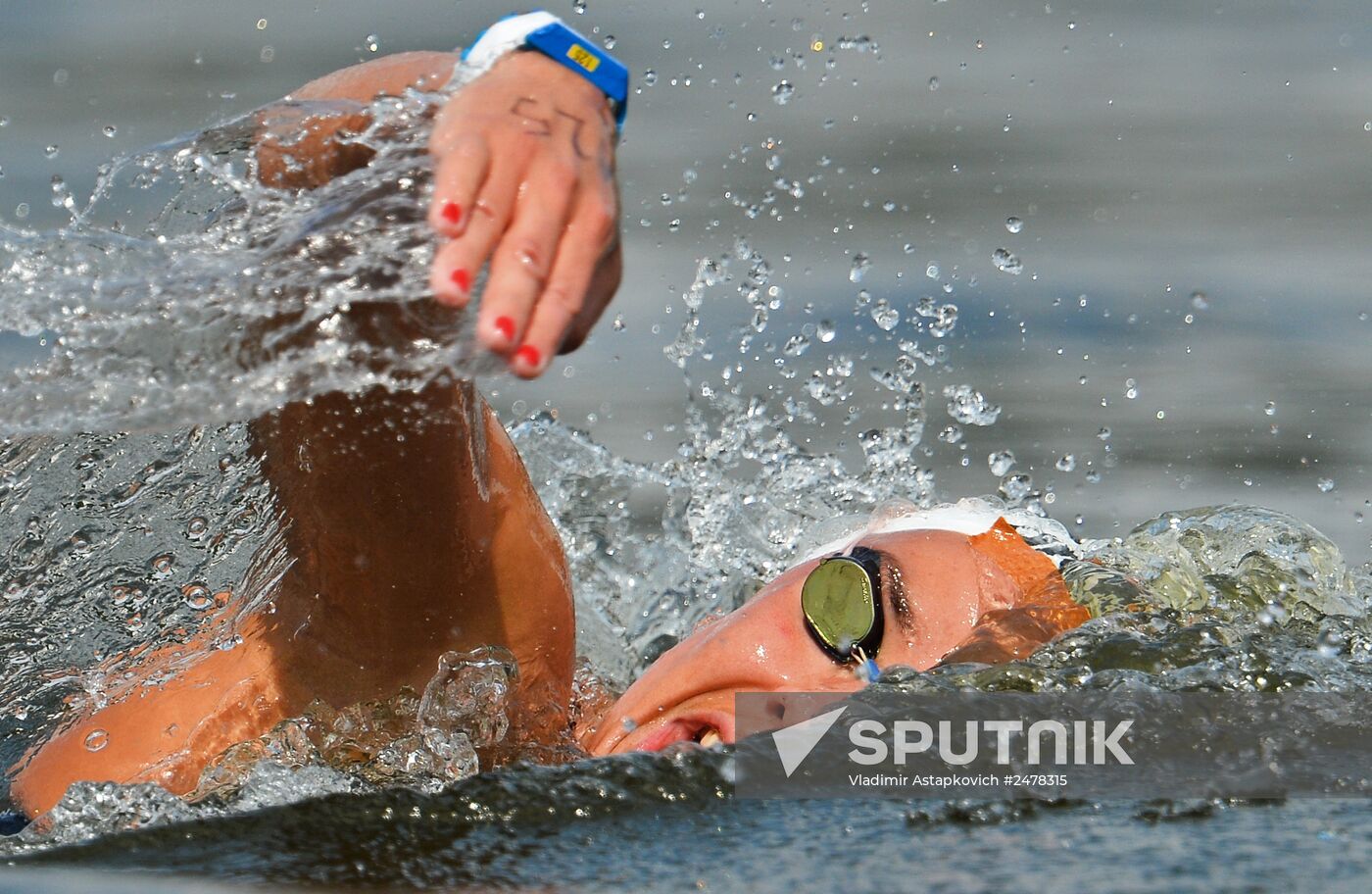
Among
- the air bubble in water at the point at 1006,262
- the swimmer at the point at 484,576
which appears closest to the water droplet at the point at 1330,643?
the swimmer at the point at 484,576

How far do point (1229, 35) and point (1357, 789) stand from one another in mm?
6705

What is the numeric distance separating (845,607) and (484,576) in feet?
2.16

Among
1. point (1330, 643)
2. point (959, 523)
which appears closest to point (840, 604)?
point (959, 523)

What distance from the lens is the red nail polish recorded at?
5.76 ft

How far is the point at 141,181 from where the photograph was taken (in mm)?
2496

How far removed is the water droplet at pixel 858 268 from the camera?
20.1 feet

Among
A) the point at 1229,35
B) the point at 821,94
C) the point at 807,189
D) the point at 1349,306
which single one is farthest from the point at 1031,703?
the point at 1229,35

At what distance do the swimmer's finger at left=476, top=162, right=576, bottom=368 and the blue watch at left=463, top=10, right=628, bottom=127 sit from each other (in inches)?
9.6

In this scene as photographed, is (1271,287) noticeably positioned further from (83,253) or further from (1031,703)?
(83,253)

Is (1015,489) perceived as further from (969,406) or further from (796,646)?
(796,646)

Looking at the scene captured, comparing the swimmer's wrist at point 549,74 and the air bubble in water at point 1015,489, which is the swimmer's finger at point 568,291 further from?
the air bubble in water at point 1015,489

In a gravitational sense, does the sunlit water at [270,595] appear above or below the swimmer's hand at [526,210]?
below

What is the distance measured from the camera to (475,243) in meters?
1.81

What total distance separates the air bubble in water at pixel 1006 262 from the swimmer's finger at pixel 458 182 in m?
4.68
